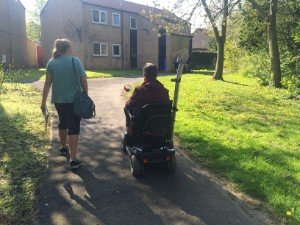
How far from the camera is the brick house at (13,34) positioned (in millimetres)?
29656

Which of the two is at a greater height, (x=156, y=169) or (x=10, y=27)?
(x=10, y=27)

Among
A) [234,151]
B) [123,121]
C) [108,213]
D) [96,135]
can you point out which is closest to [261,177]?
[234,151]

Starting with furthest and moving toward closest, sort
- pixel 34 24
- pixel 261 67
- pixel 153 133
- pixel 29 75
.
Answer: pixel 34 24 → pixel 29 75 → pixel 261 67 → pixel 153 133

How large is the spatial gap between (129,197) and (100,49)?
28779 mm

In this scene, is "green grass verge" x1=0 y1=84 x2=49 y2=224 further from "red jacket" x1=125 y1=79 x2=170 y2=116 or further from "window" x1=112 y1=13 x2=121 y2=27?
"window" x1=112 y1=13 x2=121 y2=27

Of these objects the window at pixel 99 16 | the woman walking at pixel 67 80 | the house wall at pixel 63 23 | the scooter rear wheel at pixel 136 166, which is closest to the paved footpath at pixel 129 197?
the scooter rear wheel at pixel 136 166

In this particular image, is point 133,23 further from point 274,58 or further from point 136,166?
point 136,166

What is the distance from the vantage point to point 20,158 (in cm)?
597

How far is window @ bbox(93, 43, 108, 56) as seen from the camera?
31891mm

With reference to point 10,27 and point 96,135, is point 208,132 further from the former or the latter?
point 10,27

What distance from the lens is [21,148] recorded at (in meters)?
6.57

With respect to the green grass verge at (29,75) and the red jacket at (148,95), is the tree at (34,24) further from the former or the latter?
the red jacket at (148,95)

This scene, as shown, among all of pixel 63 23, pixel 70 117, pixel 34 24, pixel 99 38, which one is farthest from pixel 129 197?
pixel 34 24

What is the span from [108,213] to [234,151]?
10.4 feet
